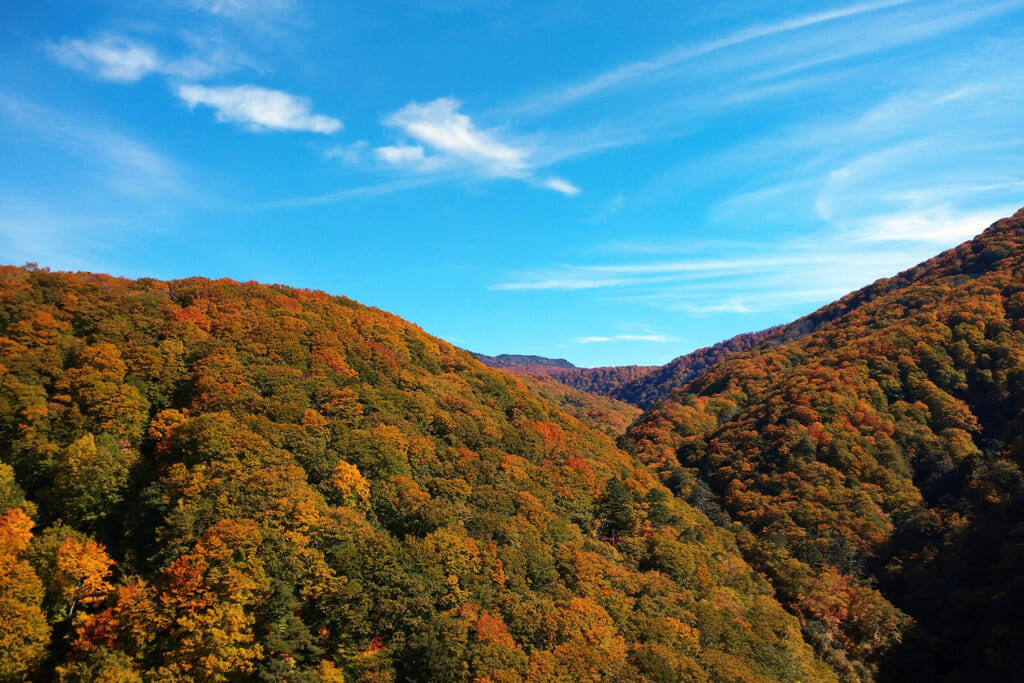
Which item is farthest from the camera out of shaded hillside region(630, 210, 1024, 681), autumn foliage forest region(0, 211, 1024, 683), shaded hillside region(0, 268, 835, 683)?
shaded hillside region(630, 210, 1024, 681)

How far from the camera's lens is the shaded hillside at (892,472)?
67.4 m

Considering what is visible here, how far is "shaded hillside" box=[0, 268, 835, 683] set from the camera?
121 feet

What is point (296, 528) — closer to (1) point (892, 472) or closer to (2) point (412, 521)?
(2) point (412, 521)

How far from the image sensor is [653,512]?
7531cm

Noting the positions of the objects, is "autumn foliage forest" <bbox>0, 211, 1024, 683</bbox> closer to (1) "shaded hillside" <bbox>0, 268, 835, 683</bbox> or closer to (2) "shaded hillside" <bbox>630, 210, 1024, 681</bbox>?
(1) "shaded hillside" <bbox>0, 268, 835, 683</bbox>

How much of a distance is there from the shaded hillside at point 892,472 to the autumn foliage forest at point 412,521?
18.0 inches

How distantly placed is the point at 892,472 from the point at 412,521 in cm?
8819

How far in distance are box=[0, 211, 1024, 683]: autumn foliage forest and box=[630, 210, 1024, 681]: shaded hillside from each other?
0.46m

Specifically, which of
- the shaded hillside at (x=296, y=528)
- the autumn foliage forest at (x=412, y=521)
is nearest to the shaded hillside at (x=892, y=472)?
the autumn foliage forest at (x=412, y=521)

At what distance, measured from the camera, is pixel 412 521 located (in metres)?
52.9

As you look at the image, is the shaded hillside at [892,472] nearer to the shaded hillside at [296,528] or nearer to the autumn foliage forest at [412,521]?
the autumn foliage forest at [412,521]

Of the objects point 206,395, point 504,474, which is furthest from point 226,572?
point 504,474

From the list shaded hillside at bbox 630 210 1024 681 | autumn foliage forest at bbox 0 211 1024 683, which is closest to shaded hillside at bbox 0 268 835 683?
autumn foliage forest at bbox 0 211 1024 683

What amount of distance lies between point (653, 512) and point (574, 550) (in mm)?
21234
